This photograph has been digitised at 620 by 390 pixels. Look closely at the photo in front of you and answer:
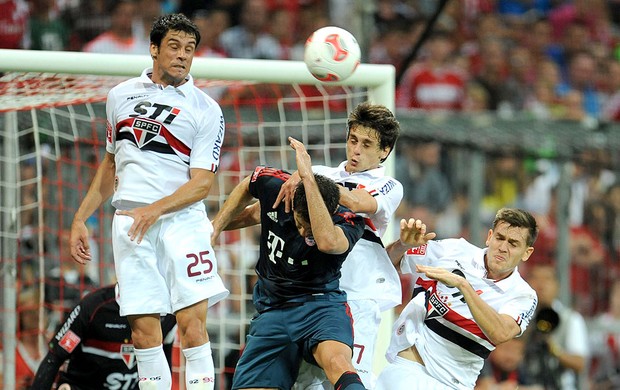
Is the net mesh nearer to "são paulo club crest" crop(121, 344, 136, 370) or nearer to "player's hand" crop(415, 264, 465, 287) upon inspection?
"são paulo club crest" crop(121, 344, 136, 370)

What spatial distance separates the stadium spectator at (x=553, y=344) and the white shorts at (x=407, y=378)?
3.12 meters

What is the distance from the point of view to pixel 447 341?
6250 mm

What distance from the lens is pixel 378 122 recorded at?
602 centimetres

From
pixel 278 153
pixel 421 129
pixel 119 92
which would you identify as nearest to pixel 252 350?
pixel 119 92

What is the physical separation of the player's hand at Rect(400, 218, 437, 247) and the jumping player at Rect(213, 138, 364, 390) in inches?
11.4

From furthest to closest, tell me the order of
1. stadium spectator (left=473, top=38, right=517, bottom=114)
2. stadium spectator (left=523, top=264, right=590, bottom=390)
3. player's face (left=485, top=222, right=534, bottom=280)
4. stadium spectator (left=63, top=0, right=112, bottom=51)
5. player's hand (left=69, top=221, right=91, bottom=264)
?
1. stadium spectator (left=473, top=38, right=517, bottom=114)
2. stadium spectator (left=63, top=0, right=112, bottom=51)
3. stadium spectator (left=523, top=264, right=590, bottom=390)
4. player's face (left=485, top=222, right=534, bottom=280)
5. player's hand (left=69, top=221, right=91, bottom=264)

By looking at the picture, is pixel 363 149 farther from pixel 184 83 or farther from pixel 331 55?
pixel 184 83

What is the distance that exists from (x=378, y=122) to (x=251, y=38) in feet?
18.6

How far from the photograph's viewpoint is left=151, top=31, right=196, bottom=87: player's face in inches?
227

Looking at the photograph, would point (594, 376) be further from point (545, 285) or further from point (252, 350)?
point (252, 350)

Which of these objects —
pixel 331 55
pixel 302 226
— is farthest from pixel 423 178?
pixel 302 226

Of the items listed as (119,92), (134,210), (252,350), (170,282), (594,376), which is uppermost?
(119,92)

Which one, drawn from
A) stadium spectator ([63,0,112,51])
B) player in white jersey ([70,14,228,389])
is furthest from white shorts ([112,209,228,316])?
stadium spectator ([63,0,112,51])

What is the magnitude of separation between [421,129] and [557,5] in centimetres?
482
